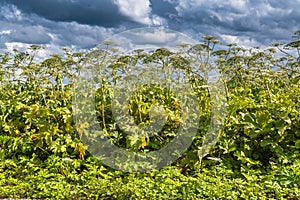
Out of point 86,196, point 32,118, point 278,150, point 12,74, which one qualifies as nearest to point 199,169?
point 278,150

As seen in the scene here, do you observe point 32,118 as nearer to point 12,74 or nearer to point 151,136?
point 151,136

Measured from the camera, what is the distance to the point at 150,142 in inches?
207

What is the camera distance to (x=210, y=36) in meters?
5.55

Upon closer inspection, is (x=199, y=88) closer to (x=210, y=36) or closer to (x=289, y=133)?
(x=210, y=36)

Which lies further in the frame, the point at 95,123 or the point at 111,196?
the point at 95,123

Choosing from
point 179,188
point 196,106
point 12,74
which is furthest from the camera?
Result: point 12,74

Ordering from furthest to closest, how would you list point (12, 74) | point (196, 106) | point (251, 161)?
point (12, 74)
point (196, 106)
point (251, 161)

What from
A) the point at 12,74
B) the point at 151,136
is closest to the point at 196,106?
the point at 151,136

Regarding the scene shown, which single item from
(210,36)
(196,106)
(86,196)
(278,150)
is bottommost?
(86,196)

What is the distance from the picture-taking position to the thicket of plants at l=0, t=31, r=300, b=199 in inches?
173

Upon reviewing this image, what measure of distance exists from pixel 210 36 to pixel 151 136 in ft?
5.02

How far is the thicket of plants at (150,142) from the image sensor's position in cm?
439

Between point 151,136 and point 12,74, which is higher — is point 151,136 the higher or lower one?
the lower one

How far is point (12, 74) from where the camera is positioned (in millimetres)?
7168
